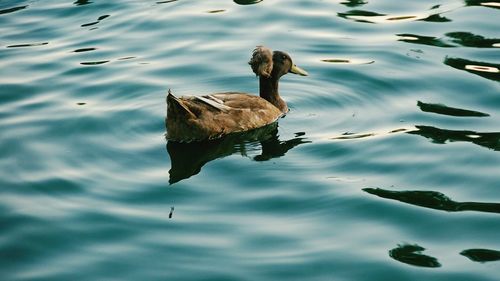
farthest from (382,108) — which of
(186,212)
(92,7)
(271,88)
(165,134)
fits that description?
(92,7)

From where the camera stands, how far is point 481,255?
8344 millimetres

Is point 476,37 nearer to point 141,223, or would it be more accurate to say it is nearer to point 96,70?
point 96,70

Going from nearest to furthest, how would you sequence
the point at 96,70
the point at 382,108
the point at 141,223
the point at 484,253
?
the point at 484,253 → the point at 141,223 → the point at 382,108 → the point at 96,70

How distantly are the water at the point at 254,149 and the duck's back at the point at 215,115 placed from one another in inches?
6.8

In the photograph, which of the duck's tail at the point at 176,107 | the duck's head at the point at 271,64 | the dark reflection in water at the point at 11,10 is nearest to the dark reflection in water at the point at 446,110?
→ the duck's head at the point at 271,64

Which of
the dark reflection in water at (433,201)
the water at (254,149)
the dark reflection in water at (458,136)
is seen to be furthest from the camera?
the dark reflection in water at (458,136)

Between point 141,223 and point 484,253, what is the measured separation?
3.06 m

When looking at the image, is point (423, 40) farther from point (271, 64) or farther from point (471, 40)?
point (271, 64)

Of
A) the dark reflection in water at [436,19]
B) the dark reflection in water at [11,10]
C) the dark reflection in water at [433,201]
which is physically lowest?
the dark reflection in water at [433,201]

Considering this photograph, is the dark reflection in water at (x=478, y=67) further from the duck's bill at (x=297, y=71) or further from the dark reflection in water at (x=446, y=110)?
the duck's bill at (x=297, y=71)

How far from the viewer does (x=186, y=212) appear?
30.5ft

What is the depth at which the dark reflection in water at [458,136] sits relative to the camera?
10604mm

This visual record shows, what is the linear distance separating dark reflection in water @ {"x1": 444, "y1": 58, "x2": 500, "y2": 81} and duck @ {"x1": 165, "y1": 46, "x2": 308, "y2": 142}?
2040mm

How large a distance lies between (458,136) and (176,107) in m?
3.10
